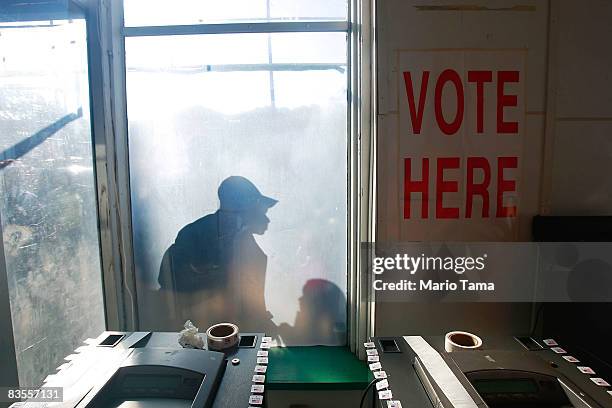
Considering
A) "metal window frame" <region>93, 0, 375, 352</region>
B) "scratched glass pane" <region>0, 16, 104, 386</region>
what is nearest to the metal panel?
"metal window frame" <region>93, 0, 375, 352</region>

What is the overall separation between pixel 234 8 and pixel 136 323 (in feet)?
4.79

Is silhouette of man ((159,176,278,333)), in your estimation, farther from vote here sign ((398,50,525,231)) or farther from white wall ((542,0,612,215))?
white wall ((542,0,612,215))

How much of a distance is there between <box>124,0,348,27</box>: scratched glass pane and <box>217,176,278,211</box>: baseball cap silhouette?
68 cm

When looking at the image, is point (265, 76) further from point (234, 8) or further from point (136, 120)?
point (136, 120)

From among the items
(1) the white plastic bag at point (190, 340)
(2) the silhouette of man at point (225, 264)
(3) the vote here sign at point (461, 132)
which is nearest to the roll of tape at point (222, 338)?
(1) the white plastic bag at point (190, 340)

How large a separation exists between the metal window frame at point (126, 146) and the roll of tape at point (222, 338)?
0.67 m

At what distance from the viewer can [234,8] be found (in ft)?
5.36

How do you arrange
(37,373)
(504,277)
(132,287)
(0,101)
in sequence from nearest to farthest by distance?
(0,101)
(37,373)
(504,277)
(132,287)

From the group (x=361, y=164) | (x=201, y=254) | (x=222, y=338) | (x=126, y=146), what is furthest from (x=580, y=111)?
(x=126, y=146)

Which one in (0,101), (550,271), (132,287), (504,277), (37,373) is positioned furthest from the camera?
(132,287)

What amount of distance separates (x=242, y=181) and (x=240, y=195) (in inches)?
2.5

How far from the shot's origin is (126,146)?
170 centimetres

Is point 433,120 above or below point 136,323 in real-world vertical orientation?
above

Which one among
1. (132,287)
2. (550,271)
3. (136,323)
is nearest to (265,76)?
(132,287)
